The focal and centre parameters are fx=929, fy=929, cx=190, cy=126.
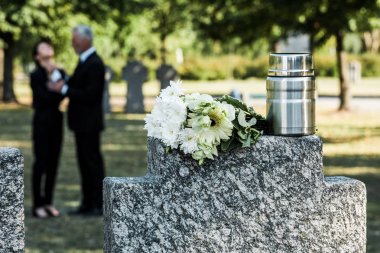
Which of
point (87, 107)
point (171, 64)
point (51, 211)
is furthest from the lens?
point (171, 64)

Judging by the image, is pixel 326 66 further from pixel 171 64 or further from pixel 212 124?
pixel 212 124

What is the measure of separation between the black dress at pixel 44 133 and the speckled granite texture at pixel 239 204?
22.6 ft

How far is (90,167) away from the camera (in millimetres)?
10836

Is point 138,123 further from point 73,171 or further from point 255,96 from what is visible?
point 73,171

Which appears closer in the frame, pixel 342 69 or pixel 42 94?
pixel 42 94

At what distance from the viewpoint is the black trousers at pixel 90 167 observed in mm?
10680

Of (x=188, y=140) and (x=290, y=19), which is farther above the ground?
(x=290, y=19)

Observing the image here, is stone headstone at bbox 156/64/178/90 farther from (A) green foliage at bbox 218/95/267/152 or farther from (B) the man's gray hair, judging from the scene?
(A) green foliage at bbox 218/95/267/152

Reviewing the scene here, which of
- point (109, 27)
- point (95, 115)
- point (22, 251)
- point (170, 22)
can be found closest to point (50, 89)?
point (95, 115)

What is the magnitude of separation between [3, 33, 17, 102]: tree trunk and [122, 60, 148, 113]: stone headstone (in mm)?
7402

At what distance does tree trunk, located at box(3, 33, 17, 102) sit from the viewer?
117ft

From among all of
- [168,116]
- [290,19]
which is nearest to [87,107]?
[168,116]

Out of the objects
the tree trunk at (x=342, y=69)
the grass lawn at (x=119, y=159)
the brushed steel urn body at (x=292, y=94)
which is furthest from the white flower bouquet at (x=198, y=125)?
the tree trunk at (x=342, y=69)

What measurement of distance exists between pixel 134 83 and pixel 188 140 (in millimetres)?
26243
